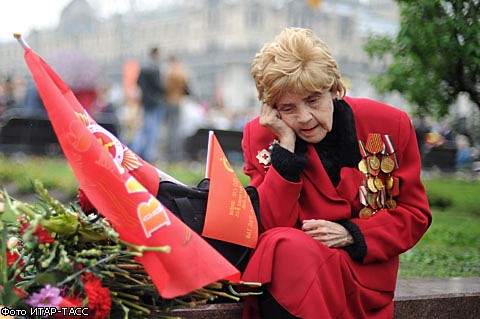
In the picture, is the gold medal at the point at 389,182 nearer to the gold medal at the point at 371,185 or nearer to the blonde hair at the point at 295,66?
the gold medal at the point at 371,185

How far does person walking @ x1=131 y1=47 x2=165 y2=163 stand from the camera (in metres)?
12.9

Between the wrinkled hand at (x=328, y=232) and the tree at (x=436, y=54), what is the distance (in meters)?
2.23

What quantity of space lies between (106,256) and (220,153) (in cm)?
58

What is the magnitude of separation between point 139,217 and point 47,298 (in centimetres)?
37

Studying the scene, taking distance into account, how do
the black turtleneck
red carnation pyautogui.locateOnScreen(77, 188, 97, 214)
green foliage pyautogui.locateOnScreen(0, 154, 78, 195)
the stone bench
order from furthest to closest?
green foliage pyautogui.locateOnScreen(0, 154, 78, 195) < the stone bench < the black turtleneck < red carnation pyautogui.locateOnScreen(77, 188, 97, 214)

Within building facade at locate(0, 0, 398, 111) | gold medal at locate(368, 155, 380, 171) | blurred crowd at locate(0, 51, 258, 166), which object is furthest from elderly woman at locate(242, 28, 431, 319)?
building facade at locate(0, 0, 398, 111)

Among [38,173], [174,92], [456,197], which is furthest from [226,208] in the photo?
[174,92]

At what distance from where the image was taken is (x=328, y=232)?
2984 millimetres

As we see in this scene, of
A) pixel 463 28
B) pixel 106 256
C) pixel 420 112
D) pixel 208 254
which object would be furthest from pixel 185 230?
pixel 420 112

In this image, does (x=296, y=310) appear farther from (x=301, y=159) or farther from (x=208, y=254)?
(x=301, y=159)

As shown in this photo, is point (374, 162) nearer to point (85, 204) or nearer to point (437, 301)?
point (437, 301)

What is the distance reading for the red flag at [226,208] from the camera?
2844mm

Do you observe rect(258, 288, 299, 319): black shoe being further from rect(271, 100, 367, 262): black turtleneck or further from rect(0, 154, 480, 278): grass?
rect(0, 154, 480, 278): grass

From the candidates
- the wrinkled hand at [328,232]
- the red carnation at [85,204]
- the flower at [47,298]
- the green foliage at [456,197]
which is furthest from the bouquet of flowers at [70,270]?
the green foliage at [456,197]
